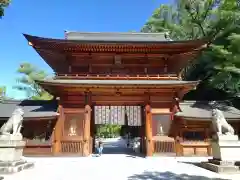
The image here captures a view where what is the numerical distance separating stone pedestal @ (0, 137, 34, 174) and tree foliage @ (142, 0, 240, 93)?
1573 cm

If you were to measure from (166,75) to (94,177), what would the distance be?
37.1ft

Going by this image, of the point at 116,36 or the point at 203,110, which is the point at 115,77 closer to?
the point at 203,110

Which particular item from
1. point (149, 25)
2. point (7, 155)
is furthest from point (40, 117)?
point (149, 25)

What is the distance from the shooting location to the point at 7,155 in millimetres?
10602

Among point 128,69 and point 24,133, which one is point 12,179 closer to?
point 24,133

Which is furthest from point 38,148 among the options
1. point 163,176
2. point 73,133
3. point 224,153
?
point 224,153

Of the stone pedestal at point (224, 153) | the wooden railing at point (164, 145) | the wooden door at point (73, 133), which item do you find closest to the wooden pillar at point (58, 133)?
the wooden door at point (73, 133)

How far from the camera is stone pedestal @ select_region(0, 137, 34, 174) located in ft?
32.6

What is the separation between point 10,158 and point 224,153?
1026 cm

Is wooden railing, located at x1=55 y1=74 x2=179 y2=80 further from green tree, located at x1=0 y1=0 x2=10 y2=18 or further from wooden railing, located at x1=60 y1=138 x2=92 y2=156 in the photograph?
green tree, located at x1=0 y1=0 x2=10 y2=18

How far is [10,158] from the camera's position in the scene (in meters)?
10.6

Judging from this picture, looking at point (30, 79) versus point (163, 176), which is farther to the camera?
point (30, 79)

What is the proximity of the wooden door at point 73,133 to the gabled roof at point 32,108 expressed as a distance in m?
1.13

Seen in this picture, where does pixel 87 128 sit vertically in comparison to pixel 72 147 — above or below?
above
